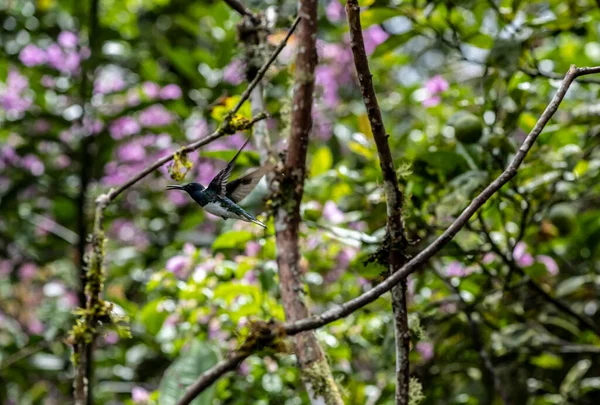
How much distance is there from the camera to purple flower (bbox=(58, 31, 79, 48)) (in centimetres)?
208

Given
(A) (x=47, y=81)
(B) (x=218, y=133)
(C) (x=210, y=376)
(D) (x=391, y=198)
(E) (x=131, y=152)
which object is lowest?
(C) (x=210, y=376)

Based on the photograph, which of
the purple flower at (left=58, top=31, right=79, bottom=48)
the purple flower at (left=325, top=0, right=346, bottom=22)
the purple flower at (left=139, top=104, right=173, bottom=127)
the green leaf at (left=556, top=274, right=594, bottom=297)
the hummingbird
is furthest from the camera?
the purple flower at (left=325, top=0, right=346, bottom=22)

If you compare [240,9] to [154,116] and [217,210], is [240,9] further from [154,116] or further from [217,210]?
[154,116]

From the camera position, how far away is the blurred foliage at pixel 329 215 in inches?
41.8

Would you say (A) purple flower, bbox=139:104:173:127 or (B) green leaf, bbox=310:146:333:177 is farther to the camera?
(A) purple flower, bbox=139:104:173:127

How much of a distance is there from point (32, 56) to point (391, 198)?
6.41 feet

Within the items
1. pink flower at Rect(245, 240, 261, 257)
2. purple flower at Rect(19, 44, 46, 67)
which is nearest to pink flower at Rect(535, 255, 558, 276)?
pink flower at Rect(245, 240, 261, 257)

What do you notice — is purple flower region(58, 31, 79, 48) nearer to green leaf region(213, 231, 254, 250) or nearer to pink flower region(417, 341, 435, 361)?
green leaf region(213, 231, 254, 250)

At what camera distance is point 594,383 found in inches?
48.9

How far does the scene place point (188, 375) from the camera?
0.94m

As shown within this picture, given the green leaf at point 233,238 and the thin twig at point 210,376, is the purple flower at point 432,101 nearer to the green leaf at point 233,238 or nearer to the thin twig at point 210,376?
the green leaf at point 233,238

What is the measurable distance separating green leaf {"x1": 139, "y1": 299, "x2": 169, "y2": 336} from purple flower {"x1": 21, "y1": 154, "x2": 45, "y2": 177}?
1297mm

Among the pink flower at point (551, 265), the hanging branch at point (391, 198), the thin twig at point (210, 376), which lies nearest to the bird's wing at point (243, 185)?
the hanging branch at point (391, 198)

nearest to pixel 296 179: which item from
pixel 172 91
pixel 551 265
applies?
pixel 551 265
